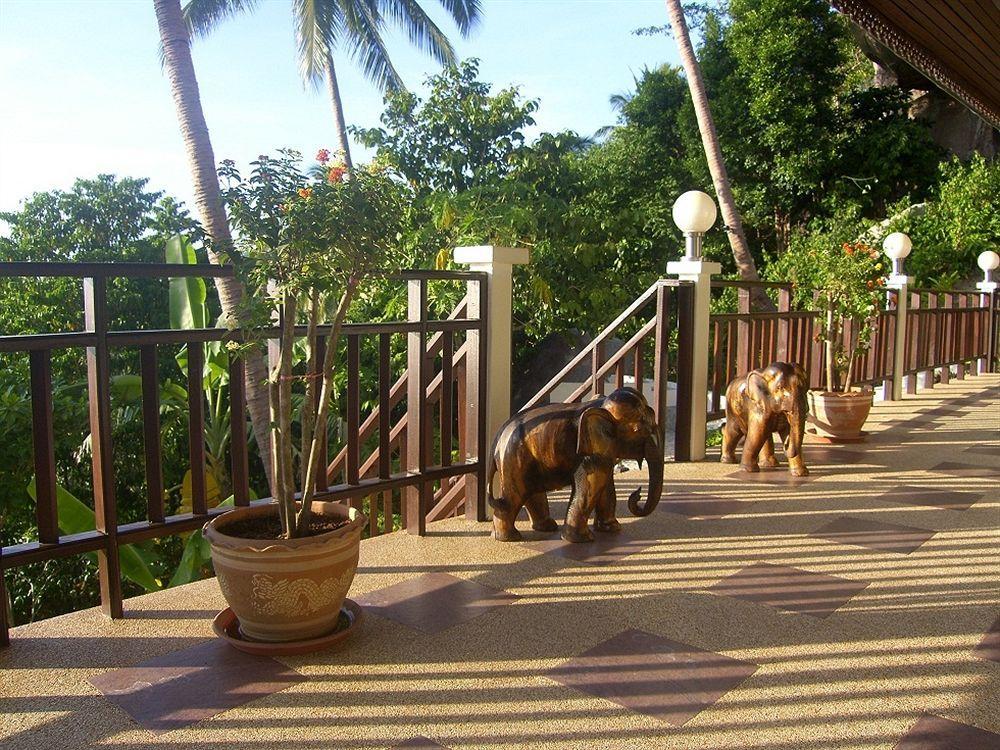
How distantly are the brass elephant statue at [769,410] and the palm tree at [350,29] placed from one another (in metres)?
13.8

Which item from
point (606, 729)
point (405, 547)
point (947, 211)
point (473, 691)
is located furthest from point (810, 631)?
point (947, 211)

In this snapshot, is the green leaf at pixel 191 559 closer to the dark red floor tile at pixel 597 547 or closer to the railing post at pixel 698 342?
the dark red floor tile at pixel 597 547

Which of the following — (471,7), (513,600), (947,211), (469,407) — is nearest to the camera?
(513,600)

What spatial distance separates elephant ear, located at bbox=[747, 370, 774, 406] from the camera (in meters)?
4.86

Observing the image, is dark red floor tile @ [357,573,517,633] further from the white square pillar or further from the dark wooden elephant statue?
the white square pillar

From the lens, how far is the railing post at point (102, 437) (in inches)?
104

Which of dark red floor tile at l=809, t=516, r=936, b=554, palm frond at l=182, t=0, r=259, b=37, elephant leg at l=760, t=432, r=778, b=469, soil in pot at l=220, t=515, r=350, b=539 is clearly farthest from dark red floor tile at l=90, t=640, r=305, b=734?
palm frond at l=182, t=0, r=259, b=37

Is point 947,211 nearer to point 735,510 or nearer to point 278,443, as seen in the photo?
point 735,510

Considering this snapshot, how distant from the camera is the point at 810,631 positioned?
2658mm

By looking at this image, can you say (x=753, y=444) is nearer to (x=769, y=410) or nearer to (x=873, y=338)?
(x=769, y=410)

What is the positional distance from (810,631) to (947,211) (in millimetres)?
15001

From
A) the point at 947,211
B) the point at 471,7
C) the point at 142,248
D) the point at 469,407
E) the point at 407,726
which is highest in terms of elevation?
the point at 471,7

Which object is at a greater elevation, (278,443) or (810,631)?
(278,443)

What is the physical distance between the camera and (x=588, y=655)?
97.2 inches
